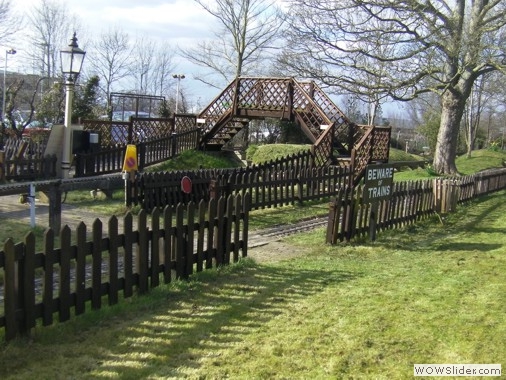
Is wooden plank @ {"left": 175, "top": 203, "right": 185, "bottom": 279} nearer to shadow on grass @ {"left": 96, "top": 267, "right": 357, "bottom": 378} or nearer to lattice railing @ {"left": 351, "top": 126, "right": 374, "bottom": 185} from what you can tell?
shadow on grass @ {"left": 96, "top": 267, "right": 357, "bottom": 378}

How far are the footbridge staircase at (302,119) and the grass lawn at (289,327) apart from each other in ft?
34.3

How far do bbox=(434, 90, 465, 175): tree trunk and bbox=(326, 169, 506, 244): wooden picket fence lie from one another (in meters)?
7.69

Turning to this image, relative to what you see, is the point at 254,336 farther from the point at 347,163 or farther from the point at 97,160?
the point at 347,163

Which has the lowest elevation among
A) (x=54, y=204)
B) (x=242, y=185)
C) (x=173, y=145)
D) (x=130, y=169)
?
(x=54, y=204)

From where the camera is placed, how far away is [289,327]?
5105 millimetres

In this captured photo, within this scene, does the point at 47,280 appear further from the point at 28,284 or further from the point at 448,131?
the point at 448,131

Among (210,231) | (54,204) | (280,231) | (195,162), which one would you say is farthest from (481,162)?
(210,231)

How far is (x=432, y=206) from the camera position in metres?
12.6

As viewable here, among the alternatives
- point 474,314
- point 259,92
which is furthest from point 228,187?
point 259,92

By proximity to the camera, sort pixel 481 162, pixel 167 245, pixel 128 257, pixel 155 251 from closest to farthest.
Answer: pixel 128 257 < pixel 155 251 < pixel 167 245 < pixel 481 162

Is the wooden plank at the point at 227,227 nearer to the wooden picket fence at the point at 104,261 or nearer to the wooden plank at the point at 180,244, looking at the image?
the wooden picket fence at the point at 104,261

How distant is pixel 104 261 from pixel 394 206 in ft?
19.6

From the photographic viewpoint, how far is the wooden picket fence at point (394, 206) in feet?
30.4

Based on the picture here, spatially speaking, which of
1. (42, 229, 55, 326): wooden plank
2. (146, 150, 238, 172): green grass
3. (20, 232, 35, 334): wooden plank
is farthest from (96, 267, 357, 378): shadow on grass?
(146, 150, 238, 172): green grass
